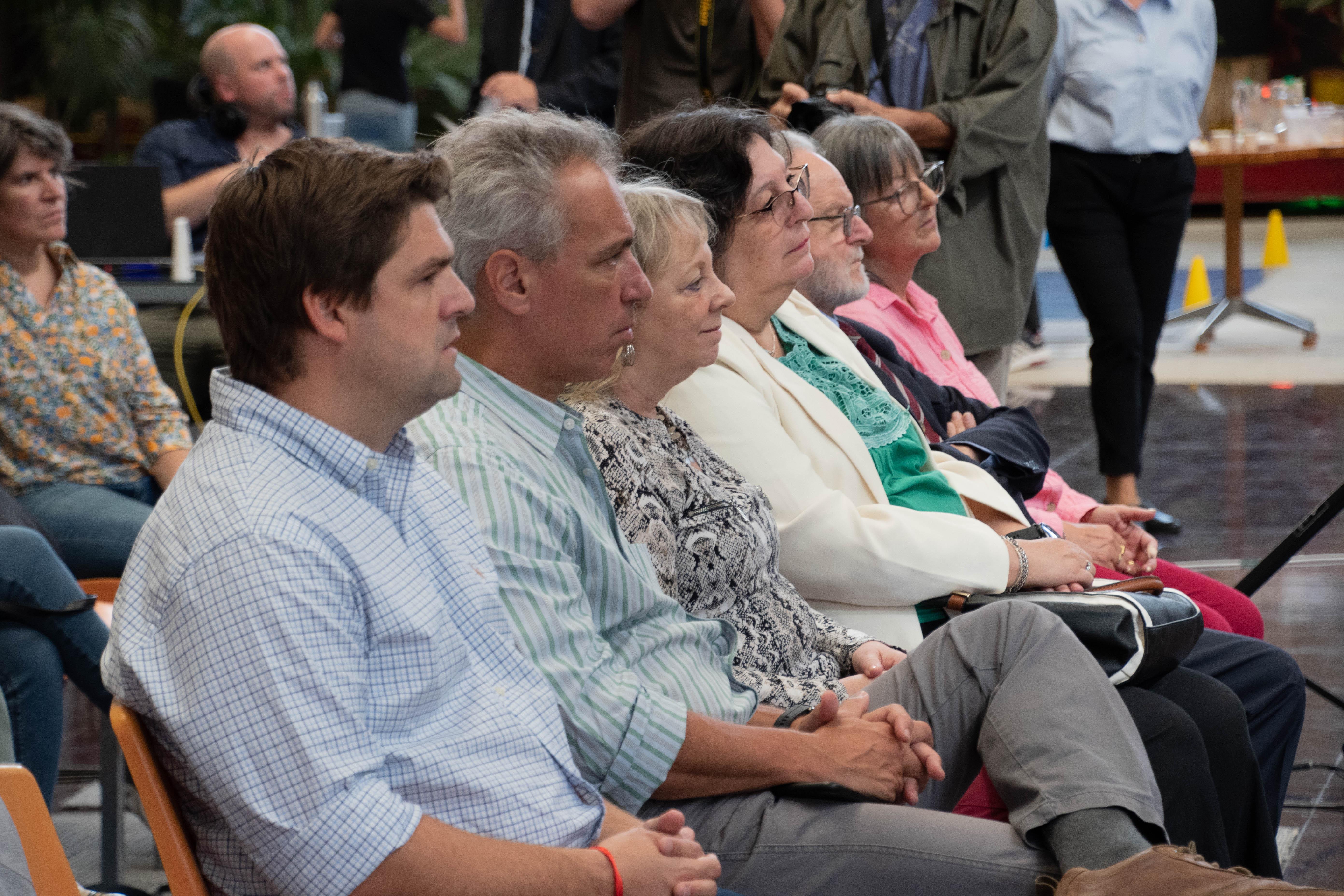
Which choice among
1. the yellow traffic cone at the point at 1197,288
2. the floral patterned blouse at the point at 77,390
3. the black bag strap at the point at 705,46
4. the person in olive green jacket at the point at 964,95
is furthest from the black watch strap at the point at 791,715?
the yellow traffic cone at the point at 1197,288

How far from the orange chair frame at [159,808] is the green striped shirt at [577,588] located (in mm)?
398

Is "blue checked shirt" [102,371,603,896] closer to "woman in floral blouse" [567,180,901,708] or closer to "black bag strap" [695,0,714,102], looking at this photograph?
"woman in floral blouse" [567,180,901,708]

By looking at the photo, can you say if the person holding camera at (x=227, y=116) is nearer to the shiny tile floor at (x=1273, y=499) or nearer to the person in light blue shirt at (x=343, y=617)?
the shiny tile floor at (x=1273, y=499)

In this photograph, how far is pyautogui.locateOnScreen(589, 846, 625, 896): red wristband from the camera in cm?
135

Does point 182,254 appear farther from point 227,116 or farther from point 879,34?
point 879,34

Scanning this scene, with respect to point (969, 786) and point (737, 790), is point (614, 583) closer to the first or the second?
point (737, 790)

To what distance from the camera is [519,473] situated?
1.58 meters

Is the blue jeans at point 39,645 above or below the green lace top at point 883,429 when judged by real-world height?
below

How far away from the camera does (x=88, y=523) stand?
113 inches

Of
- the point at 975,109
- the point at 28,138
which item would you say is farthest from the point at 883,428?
the point at 28,138

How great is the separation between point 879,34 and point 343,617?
10.1ft

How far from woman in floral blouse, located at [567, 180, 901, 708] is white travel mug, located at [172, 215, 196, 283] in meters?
2.58

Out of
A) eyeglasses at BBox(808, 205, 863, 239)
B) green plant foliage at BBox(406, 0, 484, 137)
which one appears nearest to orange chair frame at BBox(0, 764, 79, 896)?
eyeglasses at BBox(808, 205, 863, 239)

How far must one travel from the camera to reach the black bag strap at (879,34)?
3.87m
